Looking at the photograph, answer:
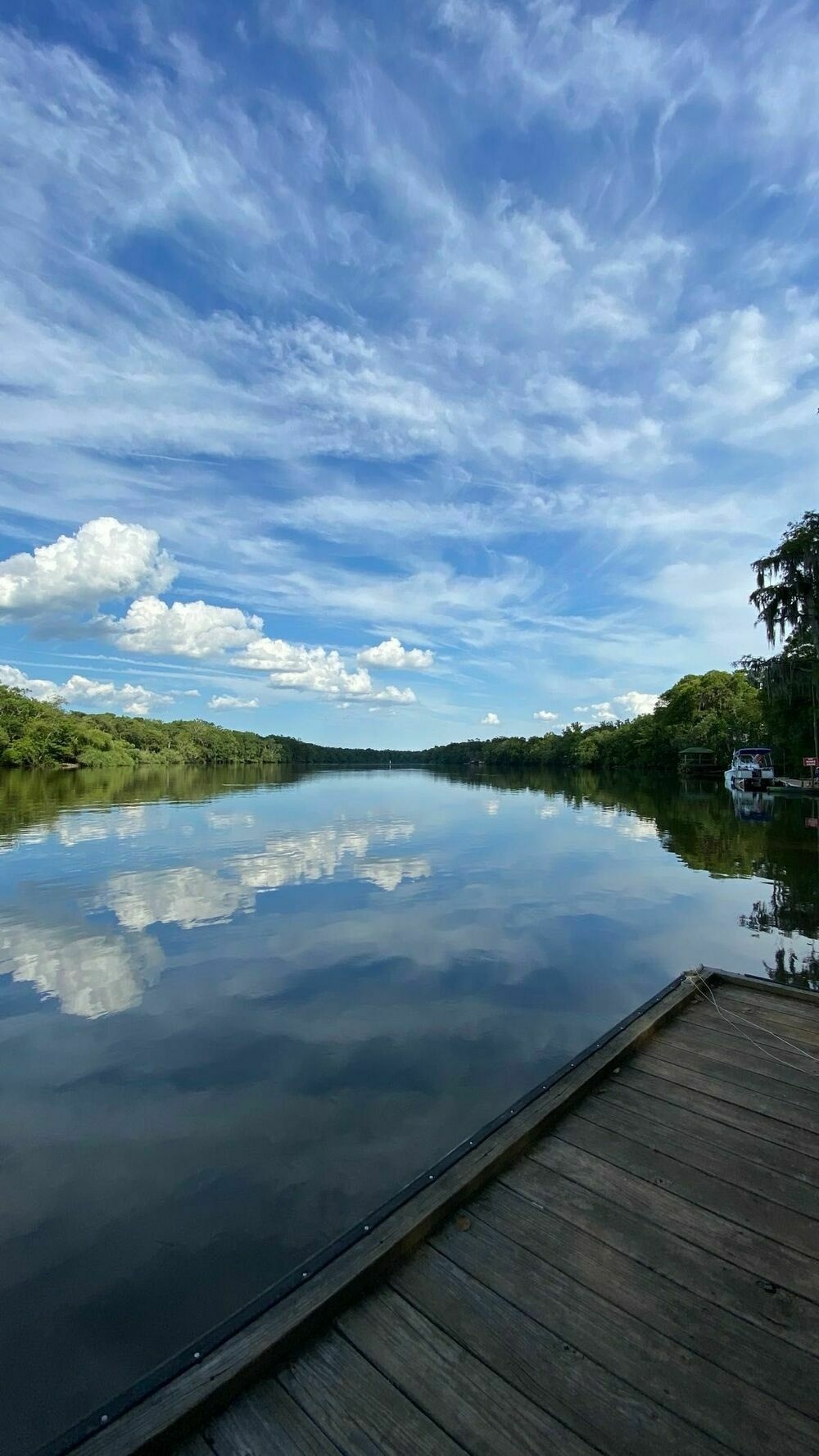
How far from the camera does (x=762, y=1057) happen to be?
425 centimetres

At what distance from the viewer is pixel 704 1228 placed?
8.73ft

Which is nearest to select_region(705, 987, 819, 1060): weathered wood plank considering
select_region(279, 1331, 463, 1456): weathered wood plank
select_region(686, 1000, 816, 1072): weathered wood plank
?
select_region(686, 1000, 816, 1072): weathered wood plank

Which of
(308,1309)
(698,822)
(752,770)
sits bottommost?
(698,822)

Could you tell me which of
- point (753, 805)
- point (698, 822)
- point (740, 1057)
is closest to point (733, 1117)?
point (740, 1057)

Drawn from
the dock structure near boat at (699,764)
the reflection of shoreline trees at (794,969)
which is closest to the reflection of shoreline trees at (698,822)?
the reflection of shoreline trees at (794,969)

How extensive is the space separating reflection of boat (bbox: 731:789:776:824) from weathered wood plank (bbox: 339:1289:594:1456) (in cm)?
2480

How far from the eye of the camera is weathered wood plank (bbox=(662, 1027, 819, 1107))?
A: 383 cm

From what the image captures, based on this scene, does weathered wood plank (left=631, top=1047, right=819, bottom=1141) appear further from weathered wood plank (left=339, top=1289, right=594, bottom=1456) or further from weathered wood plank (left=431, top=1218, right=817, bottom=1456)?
weathered wood plank (left=339, top=1289, right=594, bottom=1456)

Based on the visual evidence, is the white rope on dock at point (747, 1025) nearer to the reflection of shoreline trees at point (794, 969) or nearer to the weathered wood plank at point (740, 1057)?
the weathered wood plank at point (740, 1057)

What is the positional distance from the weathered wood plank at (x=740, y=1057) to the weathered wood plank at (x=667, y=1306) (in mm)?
1800

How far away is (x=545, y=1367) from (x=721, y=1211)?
118 cm

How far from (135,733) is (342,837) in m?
90.3

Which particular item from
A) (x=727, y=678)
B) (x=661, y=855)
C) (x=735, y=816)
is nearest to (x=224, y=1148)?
(x=661, y=855)

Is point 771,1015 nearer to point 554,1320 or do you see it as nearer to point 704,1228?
point 704,1228
